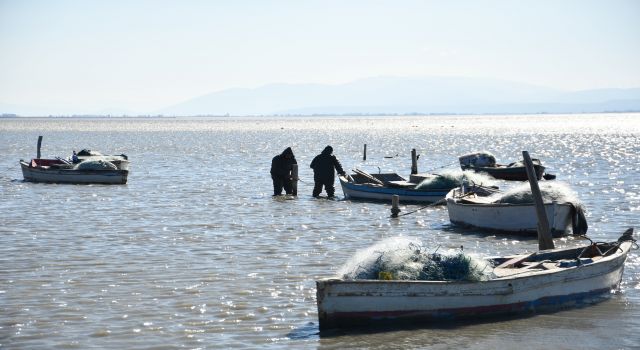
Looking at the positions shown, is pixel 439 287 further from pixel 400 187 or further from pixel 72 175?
pixel 72 175

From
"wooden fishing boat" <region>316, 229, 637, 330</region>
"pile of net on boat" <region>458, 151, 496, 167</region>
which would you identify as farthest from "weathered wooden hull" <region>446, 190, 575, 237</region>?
"pile of net on boat" <region>458, 151, 496, 167</region>

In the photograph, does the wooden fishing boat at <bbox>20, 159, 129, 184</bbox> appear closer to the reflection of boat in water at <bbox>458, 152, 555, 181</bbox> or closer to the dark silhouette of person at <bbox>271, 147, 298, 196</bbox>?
the dark silhouette of person at <bbox>271, 147, 298, 196</bbox>

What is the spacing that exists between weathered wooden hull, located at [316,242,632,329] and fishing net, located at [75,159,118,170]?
28377 mm

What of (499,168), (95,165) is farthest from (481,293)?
(499,168)

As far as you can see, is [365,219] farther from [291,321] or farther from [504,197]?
[291,321]

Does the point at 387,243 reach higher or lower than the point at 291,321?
higher

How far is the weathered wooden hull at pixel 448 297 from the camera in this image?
43.8ft

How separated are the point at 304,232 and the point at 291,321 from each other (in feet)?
33.7

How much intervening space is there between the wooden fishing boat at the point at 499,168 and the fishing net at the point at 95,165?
1768 centimetres

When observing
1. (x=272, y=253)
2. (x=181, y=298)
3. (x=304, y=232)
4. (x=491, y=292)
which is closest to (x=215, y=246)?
(x=272, y=253)

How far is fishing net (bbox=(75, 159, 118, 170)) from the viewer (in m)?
40.2

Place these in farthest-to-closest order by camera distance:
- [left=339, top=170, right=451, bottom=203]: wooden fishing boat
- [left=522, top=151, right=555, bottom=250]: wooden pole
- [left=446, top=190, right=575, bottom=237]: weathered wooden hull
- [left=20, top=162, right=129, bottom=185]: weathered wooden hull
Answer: [left=20, top=162, right=129, bottom=185]: weathered wooden hull
[left=339, top=170, right=451, bottom=203]: wooden fishing boat
[left=446, top=190, right=575, bottom=237]: weathered wooden hull
[left=522, top=151, right=555, bottom=250]: wooden pole

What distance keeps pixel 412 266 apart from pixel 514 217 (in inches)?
392

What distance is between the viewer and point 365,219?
27.8m
